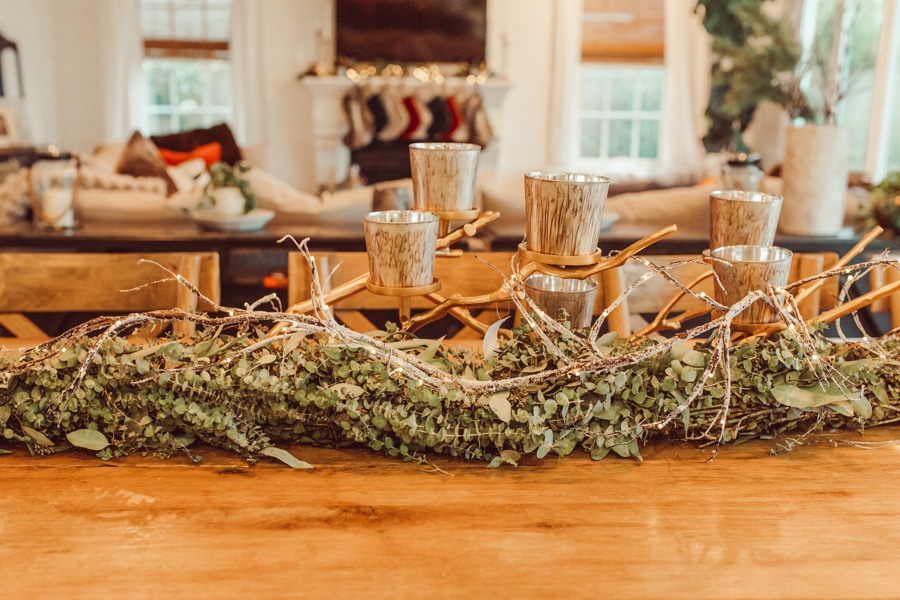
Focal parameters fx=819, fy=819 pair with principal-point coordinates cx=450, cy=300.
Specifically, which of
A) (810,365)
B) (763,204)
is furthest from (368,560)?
(763,204)

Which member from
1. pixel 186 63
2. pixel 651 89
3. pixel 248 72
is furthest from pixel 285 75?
pixel 651 89

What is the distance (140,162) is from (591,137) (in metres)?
4.08

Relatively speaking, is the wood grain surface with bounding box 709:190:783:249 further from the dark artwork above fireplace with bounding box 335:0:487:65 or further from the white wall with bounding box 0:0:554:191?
the dark artwork above fireplace with bounding box 335:0:487:65

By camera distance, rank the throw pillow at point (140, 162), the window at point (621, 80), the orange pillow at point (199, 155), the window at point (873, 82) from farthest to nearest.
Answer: the window at point (621, 80) < the orange pillow at point (199, 155) < the window at point (873, 82) < the throw pillow at point (140, 162)

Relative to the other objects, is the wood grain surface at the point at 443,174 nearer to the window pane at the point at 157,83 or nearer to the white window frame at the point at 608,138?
the white window frame at the point at 608,138

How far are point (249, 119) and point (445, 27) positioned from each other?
1746 mm

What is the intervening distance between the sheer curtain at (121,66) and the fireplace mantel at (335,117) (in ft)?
4.49

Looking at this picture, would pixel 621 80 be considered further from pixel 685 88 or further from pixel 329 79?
pixel 329 79

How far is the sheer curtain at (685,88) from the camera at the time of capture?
6766 millimetres

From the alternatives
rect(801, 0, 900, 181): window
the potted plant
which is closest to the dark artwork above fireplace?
rect(801, 0, 900, 181): window

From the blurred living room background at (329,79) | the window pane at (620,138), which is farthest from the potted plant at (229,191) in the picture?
the window pane at (620,138)

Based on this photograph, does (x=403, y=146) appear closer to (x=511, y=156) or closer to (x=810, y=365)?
(x=511, y=156)

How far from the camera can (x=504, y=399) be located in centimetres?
81

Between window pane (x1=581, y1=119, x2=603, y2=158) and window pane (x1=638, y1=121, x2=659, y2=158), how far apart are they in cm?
37
